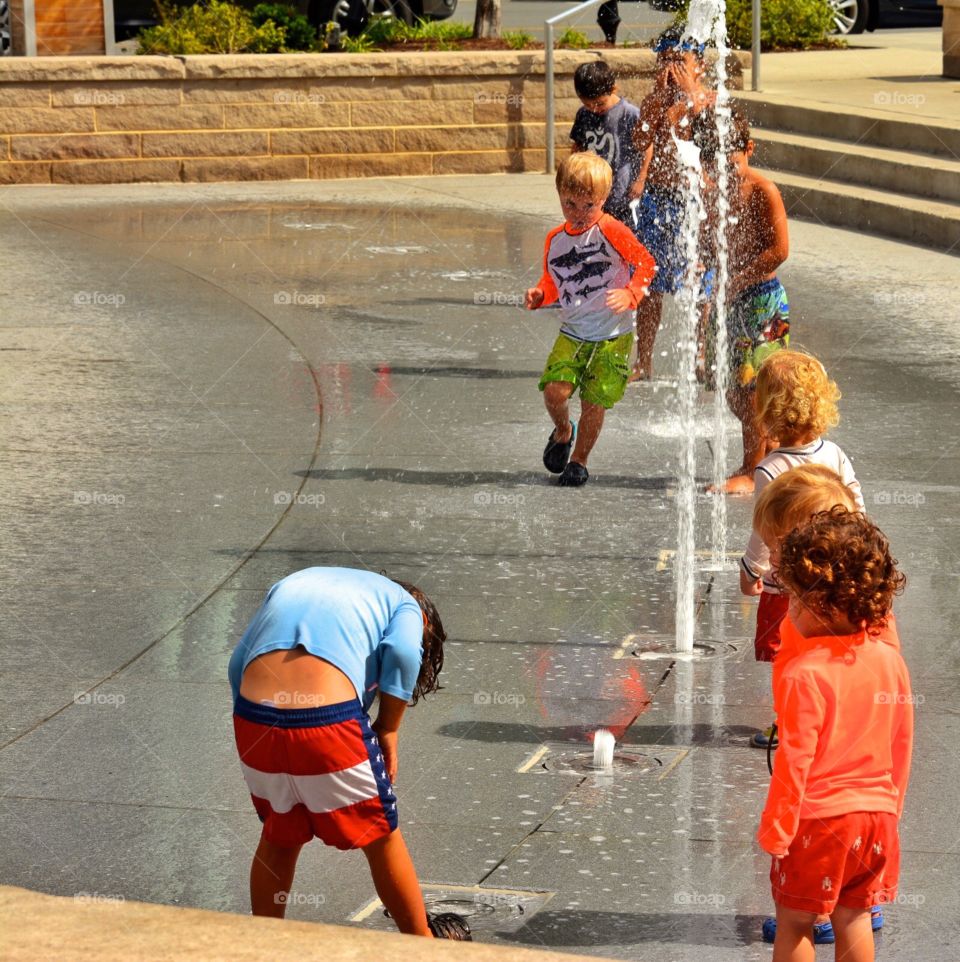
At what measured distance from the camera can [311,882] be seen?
4.61 metres

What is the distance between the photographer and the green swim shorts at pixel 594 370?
830 cm

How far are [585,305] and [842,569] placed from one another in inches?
183

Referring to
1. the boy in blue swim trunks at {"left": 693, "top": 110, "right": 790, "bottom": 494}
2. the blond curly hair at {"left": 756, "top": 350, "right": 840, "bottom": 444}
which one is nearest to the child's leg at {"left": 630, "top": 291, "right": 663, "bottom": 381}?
the boy in blue swim trunks at {"left": 693, "top": 110, "right": 790, "bottom": 494}

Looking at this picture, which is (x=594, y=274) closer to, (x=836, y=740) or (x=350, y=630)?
(x=350, y=630)

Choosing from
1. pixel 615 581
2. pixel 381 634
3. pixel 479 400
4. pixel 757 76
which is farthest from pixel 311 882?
pixel 757 76

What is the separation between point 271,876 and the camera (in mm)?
4094

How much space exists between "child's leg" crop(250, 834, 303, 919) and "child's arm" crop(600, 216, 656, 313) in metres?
4.34

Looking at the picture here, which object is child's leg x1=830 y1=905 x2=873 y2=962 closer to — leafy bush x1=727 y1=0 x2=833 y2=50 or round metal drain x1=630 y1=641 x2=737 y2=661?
round metal drain x1=630 y1=641 x2=737 y2=661

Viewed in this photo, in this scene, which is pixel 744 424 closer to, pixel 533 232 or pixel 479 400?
pixel 479 400

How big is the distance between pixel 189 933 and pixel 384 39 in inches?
646
